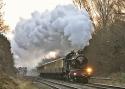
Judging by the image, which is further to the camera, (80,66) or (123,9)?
(123,9)

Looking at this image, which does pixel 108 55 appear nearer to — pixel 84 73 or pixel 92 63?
pixel 92 63

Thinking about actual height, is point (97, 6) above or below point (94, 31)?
above

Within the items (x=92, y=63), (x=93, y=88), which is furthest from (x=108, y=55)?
(x=93, y=88)

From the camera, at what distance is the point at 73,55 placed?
38.3m

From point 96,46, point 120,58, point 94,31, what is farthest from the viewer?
point 94,31

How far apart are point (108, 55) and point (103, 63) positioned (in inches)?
56.5

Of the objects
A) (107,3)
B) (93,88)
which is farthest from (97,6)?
(93,88)

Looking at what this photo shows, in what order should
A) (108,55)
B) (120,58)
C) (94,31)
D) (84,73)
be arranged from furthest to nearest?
(94,31) → (108,55) → (120,58) → (84,73)

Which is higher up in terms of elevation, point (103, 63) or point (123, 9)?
point (123, 9)

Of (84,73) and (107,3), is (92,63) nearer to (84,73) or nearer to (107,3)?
(107,3)

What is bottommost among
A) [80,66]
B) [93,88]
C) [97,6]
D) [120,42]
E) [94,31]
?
[93,88]

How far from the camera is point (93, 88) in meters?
27.0

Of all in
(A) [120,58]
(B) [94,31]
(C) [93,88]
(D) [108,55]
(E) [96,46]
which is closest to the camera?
(C) [93,88]

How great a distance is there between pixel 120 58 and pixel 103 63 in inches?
161
